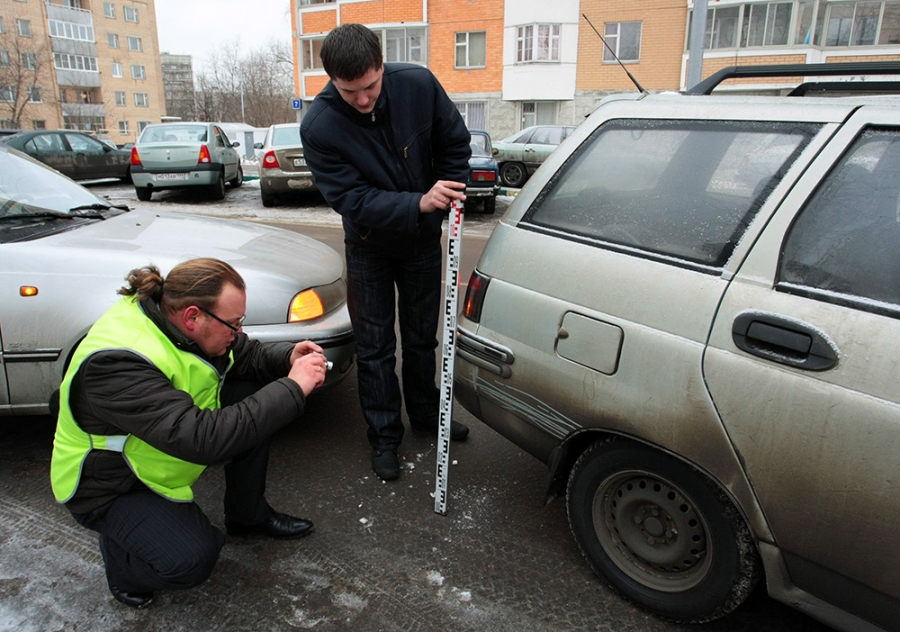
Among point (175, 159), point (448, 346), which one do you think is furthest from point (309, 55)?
point (448, 346)

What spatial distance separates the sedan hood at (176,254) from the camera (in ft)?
9.19

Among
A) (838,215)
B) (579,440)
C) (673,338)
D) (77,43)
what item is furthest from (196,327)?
(77,43)

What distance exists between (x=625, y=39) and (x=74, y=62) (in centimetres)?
5369

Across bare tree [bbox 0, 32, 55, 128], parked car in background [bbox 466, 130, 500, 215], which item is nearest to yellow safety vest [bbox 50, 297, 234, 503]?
parked car in background [bbox 466, 130, 500, 215]

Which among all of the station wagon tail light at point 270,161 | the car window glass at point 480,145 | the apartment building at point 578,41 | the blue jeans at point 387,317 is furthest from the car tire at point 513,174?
the blue jeans at point 387,317

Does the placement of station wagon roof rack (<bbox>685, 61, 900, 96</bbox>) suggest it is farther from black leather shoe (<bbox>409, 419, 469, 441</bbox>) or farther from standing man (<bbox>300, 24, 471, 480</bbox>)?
black leather shoe (<bbox>409, 419, 469, 441</bbox>)

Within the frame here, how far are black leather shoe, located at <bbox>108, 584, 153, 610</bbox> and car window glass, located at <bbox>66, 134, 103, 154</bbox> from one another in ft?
54.1

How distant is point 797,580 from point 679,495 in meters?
0.37

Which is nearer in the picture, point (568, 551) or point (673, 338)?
point (673, 338)

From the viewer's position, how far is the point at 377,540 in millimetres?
2535

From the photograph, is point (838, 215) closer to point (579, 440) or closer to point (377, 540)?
point (579, 440)

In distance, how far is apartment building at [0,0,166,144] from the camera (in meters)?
52.8

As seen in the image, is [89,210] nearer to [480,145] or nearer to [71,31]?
[480,145]

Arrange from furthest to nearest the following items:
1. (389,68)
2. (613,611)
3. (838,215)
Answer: (389,68)
(613,611)
(838,215)
